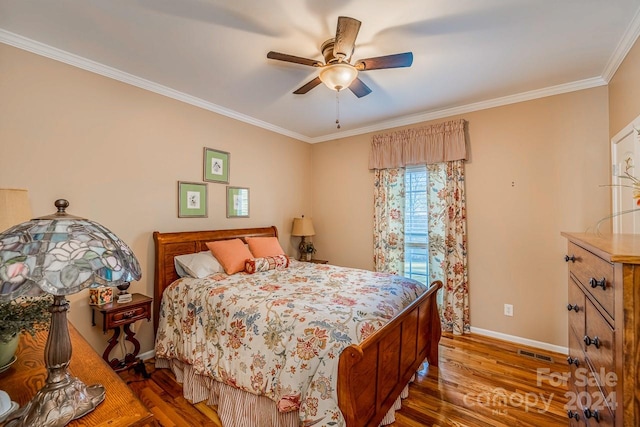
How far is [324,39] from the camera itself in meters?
2.08

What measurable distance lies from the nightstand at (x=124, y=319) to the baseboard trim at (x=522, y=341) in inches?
140

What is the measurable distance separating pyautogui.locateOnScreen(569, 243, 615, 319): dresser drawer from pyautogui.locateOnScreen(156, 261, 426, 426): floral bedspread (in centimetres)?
106

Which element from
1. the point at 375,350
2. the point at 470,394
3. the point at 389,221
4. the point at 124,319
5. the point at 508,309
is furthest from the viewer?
the point at 389,221

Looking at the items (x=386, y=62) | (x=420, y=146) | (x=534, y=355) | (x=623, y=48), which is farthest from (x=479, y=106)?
(x=534, y=355)

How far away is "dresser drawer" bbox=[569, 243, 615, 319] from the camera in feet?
2.98

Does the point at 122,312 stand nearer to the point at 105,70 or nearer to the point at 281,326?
the point at 281,326

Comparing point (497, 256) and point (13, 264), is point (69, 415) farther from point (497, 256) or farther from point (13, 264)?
point (497, 256)

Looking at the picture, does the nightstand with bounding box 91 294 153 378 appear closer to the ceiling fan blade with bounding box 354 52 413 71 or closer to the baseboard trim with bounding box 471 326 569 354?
the ceiling fan blade with bounding box 354 52 413 71

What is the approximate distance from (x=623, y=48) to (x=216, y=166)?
3.91m

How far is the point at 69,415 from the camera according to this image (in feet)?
2.63

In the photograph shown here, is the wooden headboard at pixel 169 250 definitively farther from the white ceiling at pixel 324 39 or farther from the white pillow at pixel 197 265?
the white ceiling at pixel 324 39

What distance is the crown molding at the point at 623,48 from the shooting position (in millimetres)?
1904

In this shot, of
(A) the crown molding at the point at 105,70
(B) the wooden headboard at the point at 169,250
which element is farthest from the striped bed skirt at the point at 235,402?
(A) the crown molding at the point at 105,70

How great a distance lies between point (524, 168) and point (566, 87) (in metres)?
0.86
